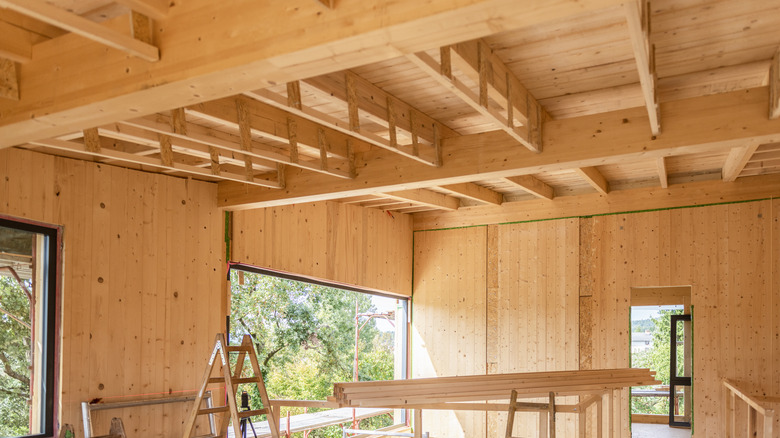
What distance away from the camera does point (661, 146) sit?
503 cm

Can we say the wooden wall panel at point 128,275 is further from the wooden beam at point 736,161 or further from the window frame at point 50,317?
the wooden beam at point 736,161

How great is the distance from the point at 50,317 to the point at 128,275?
828mm

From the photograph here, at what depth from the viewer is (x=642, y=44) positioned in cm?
335

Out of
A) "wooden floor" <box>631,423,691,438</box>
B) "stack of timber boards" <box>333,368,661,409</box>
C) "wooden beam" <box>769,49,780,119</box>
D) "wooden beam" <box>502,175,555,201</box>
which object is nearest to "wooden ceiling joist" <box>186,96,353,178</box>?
"stack of timber boards" <box>333,368,661,409</box>

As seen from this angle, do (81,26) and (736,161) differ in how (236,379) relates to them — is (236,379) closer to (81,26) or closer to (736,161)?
(81,26)

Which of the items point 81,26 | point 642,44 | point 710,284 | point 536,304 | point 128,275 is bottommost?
point 536,304

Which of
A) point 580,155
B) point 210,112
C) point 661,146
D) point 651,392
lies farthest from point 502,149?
point 651,392

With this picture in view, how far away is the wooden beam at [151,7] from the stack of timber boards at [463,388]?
11.9 ft

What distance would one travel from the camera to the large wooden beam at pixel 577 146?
4781 millimetres

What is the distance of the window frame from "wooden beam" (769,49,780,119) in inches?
226

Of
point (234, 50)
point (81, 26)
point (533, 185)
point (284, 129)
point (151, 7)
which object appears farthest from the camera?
point (533, 185)

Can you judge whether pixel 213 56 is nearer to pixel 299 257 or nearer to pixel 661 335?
pixel 299 257

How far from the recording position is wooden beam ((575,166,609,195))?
7408mm

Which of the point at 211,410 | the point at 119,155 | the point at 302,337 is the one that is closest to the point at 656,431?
the point at 211,410
